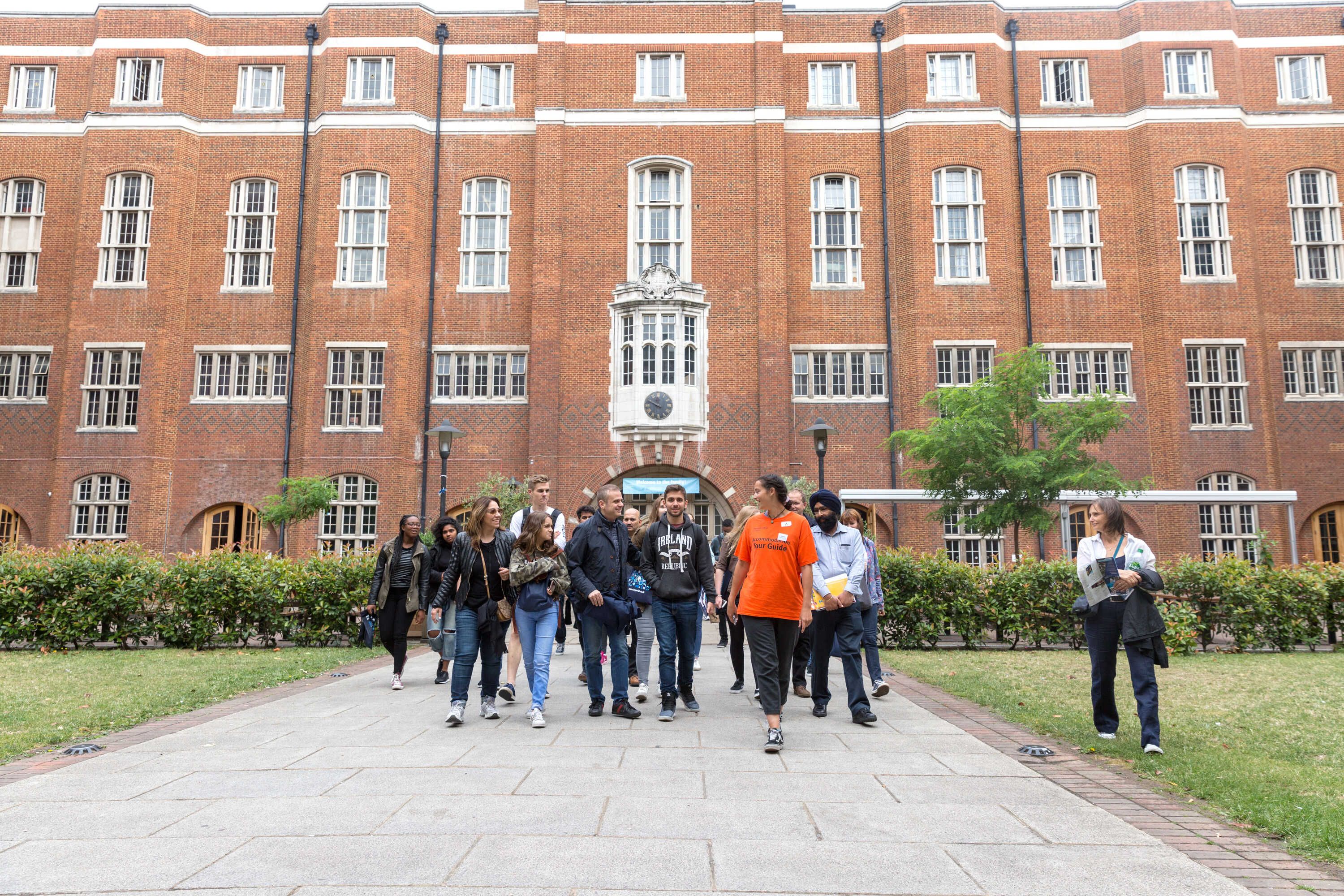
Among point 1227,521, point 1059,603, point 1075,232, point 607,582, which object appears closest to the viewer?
point 607,582

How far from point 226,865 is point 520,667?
7.19 meters

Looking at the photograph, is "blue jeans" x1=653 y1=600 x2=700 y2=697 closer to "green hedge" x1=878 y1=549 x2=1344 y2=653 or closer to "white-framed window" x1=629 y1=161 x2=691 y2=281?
"green hedge" x1=878 y1=549 x2=1344 y2=653

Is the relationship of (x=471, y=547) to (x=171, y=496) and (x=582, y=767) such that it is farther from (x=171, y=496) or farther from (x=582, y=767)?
(x=171, y=496)

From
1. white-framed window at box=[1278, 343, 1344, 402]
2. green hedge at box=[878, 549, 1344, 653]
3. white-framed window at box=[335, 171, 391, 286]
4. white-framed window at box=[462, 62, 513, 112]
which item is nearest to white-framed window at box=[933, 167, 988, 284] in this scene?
white-framed window at box=[1278, 343, 1344, 402]

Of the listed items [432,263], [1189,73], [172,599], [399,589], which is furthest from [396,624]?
[1189,73]

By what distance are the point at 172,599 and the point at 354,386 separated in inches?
472

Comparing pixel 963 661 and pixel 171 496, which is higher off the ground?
pixel 171 496

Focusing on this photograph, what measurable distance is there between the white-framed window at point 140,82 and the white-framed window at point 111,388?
711 centimetres

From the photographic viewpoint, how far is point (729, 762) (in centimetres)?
577

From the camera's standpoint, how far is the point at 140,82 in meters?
25.1

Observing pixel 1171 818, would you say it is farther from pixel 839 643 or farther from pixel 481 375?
pixel 481 375

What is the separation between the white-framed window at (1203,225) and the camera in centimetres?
2414

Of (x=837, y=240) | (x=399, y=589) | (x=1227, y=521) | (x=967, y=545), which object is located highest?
(x=837, y=240)

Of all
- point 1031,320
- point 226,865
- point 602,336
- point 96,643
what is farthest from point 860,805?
point 1031,320
